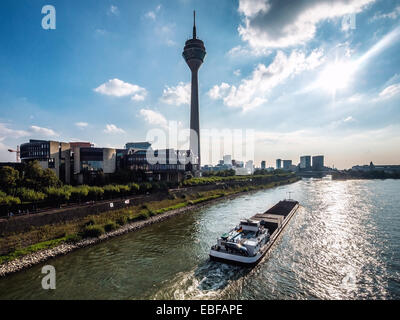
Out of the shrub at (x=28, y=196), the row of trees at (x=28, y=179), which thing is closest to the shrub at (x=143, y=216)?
the shrub at (x=28, y=196)

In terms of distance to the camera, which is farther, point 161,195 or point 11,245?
point 161,195

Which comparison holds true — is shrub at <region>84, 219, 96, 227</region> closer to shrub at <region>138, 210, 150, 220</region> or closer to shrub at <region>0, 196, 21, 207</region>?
shrub at <region>138, 210, 150, 220</region>

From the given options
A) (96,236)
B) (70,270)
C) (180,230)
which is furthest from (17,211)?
(180,230)

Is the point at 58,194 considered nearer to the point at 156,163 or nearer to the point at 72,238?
the point at 72,238

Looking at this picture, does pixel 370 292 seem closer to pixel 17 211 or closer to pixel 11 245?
pixel 11 245

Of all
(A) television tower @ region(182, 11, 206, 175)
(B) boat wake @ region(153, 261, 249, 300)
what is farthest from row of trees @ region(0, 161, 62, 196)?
(A) television tower @ region(182, 11, 206, 175)

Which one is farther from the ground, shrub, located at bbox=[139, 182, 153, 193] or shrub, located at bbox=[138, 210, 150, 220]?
shrub, located at bbox=[139, 182, 153, 193]

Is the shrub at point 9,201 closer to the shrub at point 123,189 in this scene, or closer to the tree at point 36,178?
the tree at point 36,178

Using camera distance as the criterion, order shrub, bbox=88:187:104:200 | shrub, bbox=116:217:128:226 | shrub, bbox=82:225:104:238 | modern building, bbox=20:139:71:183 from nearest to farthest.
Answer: shrub, bbox=82:225:104:238, shrub, bbox=116:217:128:226, shrub, bbox=88:187:104:200, modern building, bbox=20:139:71:183
